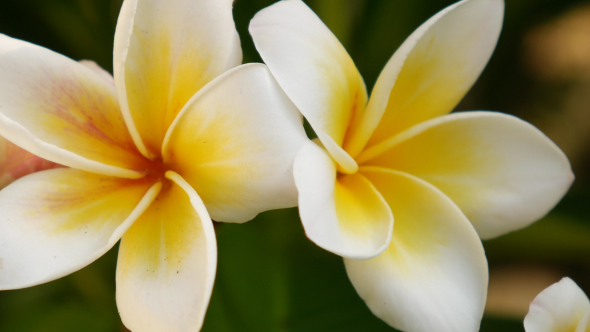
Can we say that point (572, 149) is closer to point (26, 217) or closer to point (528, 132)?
point (528, 132)

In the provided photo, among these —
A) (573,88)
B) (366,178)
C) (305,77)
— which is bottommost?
(573,88)

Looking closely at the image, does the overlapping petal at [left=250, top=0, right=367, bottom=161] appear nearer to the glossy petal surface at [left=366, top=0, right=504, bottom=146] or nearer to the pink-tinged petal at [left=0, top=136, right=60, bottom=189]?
the glossy petal surface at [left=366, top=0, right=504, bottom=146]

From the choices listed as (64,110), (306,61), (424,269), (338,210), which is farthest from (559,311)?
(64,110)

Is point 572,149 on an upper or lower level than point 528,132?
lower

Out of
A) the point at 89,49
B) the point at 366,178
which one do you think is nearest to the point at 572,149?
the point at 366,178

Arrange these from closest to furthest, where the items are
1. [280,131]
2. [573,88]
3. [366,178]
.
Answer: [280,131] → [366,178] → [573,88]

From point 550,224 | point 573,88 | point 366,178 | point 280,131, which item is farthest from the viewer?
point 573,88

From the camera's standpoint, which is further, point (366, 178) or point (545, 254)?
point (545, 254)
